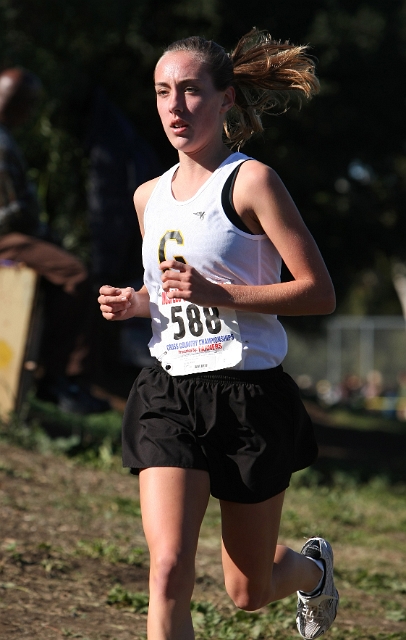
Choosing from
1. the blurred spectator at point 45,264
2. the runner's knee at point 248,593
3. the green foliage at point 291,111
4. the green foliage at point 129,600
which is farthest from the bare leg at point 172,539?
the green foliage at point 291,111

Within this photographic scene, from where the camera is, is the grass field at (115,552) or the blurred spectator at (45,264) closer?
the grass field at (115,552)

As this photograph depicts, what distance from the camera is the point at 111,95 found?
43.9 ft

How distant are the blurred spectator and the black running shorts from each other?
4645 millimetres

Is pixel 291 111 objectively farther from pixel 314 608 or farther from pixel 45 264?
pixel 314 608

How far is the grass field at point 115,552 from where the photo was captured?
4.28 meters

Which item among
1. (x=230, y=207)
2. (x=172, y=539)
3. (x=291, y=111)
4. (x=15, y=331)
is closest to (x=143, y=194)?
(x=230, y=207)

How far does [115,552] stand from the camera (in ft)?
17.3

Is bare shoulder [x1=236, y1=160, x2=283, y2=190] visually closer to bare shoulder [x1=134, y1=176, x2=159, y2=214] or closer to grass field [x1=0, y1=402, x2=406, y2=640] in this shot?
bare shoulder [x1=134, y1=176, x2=159, y2=214]

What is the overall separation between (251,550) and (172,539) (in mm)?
392

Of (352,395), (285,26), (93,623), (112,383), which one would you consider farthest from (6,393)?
(352,395)

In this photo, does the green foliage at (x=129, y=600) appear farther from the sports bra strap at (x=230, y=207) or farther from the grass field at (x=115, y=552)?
the sports bra strap at (x=230, y=207)

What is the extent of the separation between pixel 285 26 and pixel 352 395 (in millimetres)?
16052

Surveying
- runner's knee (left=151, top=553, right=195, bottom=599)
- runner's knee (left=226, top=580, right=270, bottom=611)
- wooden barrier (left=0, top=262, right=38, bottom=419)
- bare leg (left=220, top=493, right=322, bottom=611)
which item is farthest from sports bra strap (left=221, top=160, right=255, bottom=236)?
wooden barrier (left=0, top=262, right=38, bottom=419)

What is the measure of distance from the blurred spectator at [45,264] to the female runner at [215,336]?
4.48 meters
